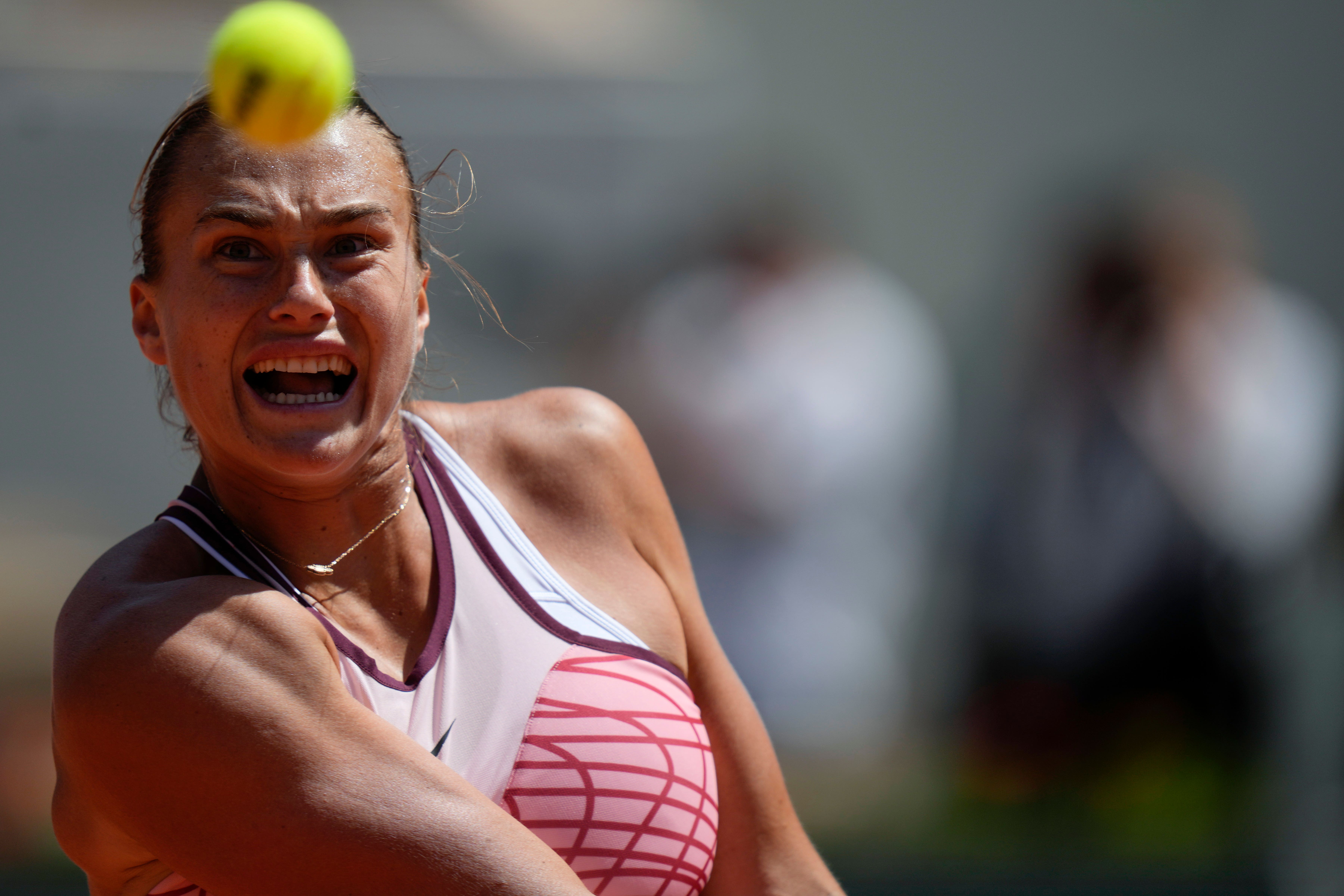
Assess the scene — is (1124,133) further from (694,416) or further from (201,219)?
(201,219)

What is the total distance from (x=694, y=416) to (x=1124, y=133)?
9.60ft

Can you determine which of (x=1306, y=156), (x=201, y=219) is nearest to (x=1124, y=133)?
(x=1306, y=156)

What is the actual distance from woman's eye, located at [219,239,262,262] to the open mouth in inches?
5.5

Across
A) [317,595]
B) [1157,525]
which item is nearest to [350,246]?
[317,595]

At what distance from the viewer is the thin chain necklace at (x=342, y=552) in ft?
5.90

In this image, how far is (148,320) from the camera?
1.88 metres

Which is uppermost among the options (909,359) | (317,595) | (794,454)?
(909,359)

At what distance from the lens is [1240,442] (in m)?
4.63

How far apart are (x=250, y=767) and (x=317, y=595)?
0.35 meters

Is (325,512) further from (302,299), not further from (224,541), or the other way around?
(302,299)

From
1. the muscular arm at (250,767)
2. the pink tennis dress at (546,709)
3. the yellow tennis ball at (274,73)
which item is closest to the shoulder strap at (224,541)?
the pink tennis dress at (546,709)

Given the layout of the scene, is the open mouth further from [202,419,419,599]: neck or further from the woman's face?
[202,419,419,599]: neck

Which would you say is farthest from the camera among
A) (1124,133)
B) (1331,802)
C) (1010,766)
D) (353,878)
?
(1124,133)

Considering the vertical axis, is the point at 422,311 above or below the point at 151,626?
above
